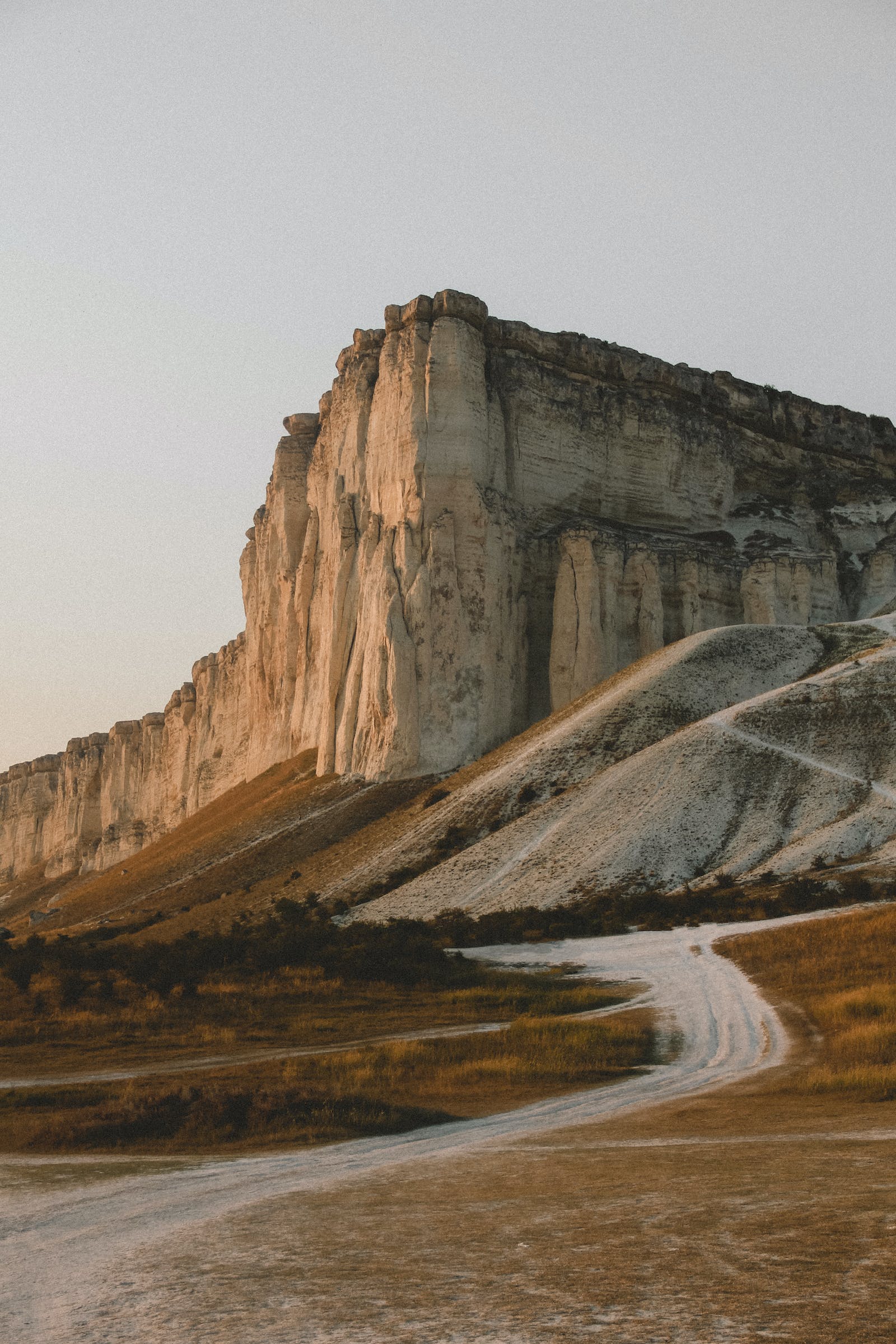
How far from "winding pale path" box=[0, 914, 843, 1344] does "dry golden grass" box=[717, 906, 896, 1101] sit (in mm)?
920

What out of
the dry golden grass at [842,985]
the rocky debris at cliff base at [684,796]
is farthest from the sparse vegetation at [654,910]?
the dry golden grass at [842,985]

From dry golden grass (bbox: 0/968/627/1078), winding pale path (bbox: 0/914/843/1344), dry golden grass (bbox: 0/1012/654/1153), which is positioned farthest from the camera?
dry golden grass (bbox: 0/968/627/1078)

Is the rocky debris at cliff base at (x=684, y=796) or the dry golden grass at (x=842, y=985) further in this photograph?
the rocky debris at cliff base at (x=684, y=796)

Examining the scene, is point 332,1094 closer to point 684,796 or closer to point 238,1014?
point 238,1014

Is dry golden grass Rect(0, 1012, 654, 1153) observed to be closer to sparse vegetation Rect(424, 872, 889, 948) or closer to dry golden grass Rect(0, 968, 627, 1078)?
dry golden grass Rect(0, 968, 627, 1078)

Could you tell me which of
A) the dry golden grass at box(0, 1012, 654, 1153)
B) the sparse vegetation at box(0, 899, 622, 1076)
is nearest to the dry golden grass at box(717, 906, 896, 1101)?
the dry golden grass at box(0, 1012, 654, 1153)

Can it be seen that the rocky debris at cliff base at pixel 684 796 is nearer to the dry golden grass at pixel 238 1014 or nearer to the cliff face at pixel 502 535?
the cliff face at pixel 502 535

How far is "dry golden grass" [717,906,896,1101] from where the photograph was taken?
1439cm

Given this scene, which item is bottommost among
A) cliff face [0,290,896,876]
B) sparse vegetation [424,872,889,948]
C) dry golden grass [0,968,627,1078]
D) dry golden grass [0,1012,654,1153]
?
dry golden grass [0,1012,654,1153]

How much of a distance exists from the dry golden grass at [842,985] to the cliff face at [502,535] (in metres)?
Answer: 39.1

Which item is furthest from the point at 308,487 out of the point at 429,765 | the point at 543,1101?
the point at 543,1101

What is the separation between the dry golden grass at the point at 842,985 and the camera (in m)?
14.4

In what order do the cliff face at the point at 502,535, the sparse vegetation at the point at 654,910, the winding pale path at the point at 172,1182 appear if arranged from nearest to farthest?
the winding pale path at the point at 172,1182 → the sparse vegetation at the point at 654,910 → the cliff face at the point at 502,535

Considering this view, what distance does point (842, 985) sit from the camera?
22.8 m
